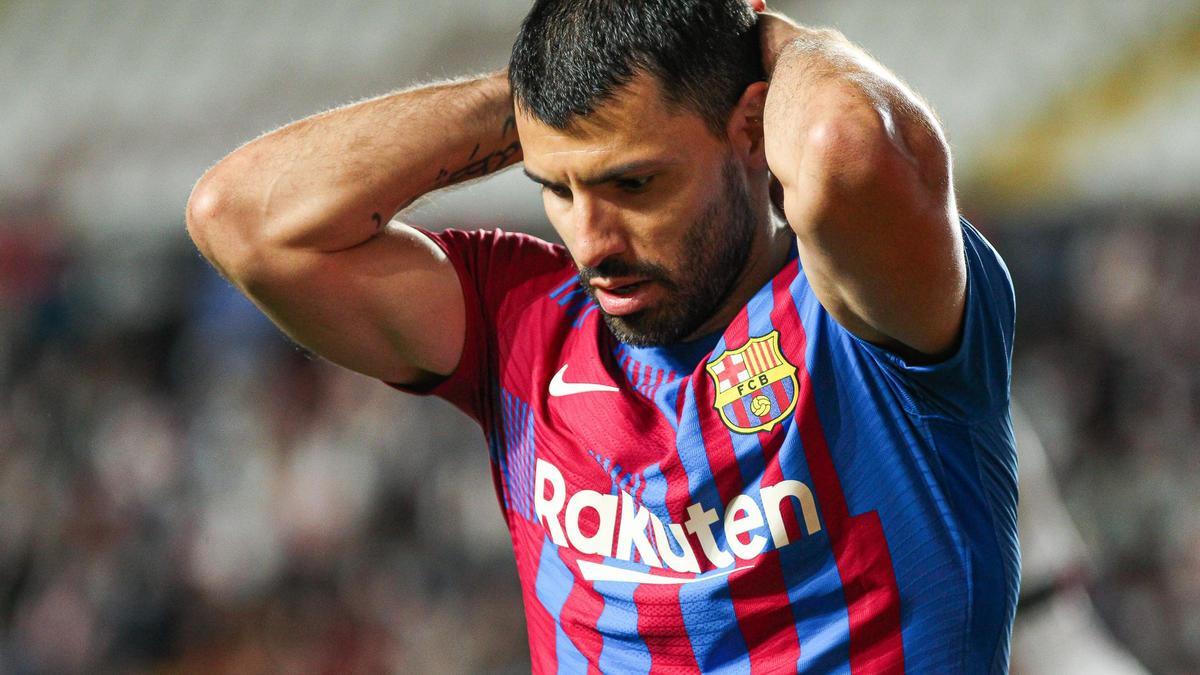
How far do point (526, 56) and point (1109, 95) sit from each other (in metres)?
6.32

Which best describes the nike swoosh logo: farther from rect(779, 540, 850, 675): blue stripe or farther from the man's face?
rect(779, 540, 850, 675): blue stripe

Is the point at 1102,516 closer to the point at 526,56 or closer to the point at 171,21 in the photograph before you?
the point at 526,56

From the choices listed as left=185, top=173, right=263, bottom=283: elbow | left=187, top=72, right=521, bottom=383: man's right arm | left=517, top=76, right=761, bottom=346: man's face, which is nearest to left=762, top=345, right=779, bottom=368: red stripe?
left=517, top=76, right=761, bottom=346: man's face

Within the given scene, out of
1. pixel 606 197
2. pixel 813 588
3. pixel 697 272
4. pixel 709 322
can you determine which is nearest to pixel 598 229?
pixel 606 197

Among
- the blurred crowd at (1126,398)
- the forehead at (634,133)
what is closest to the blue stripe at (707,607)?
the forehead at (634,133)

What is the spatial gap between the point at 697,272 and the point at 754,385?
183 mm

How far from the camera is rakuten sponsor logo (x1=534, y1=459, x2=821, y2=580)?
185 centimetres

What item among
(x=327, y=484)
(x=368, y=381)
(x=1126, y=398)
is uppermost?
(x=1126, y=398)

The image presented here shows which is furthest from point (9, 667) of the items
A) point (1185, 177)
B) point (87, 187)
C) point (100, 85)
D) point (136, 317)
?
point (1185, 177)

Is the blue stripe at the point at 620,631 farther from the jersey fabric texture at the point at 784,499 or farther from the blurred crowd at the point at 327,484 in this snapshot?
the blurred crowd at the point at 327,484

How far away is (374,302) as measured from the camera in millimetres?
2139

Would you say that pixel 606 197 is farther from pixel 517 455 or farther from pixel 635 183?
pixel 517 455

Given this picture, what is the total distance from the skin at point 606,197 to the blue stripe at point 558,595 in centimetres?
36

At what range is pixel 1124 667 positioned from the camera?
276cm
